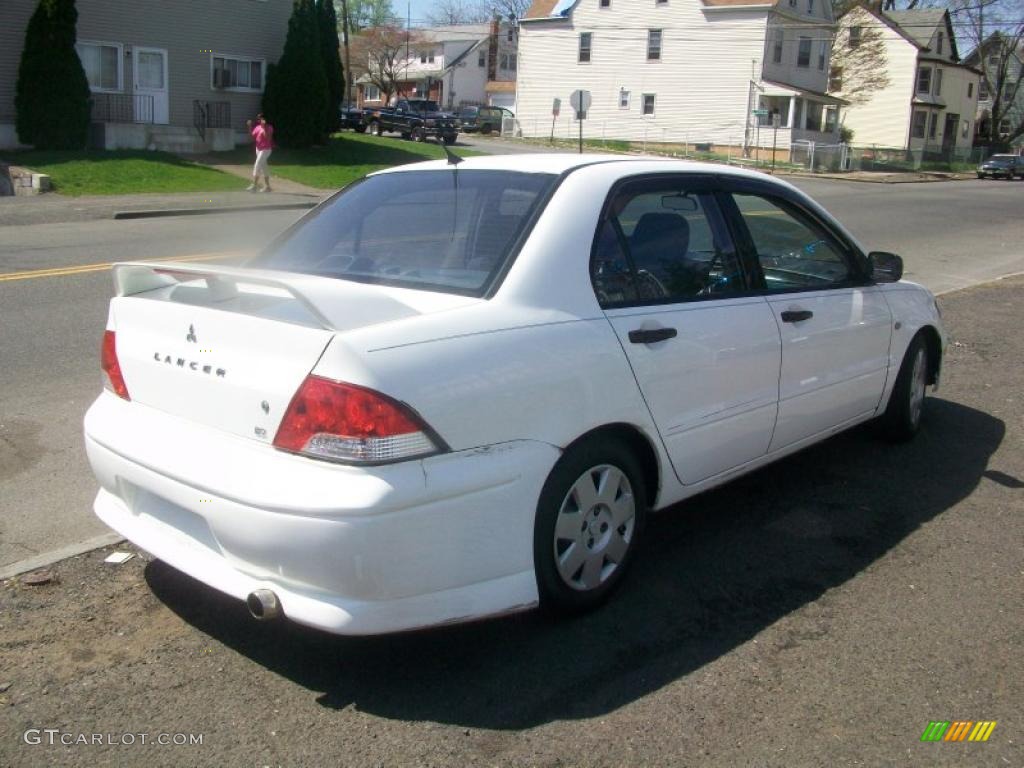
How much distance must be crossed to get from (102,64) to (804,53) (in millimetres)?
37849

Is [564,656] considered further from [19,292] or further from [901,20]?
[901,20]

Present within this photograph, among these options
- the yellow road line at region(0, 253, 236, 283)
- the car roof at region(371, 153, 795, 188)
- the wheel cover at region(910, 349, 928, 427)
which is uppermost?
the car roof at region(371, 153, 795, 188)

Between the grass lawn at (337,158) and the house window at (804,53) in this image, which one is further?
the house window at (804,53)

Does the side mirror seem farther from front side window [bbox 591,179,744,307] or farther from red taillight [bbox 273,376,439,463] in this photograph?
red taillight [bbox 273,376,439,463]

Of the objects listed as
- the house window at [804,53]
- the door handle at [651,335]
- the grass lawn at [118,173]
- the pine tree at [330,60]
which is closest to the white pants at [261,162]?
the grass lawn at [118,173]

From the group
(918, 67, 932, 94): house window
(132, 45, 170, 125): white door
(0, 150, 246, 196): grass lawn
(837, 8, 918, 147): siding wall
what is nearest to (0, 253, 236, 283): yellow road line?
(0, 150, 246, 196): grass lawn

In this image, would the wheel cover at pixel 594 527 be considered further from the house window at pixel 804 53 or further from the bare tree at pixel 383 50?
the bare tree at pixel 383 50

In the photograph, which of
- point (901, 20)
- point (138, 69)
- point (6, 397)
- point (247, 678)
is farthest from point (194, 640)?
point (901, 20)

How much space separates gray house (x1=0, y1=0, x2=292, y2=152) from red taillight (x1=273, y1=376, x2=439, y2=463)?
2740cm

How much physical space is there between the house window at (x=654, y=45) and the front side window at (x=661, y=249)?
5228cm

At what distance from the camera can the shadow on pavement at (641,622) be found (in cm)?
343

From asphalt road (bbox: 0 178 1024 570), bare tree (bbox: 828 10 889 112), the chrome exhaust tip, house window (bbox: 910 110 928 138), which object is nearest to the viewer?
Answer: the chrome exhaust tip

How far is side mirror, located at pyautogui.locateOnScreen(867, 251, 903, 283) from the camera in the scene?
18.3 ft

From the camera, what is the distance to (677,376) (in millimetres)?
4152
